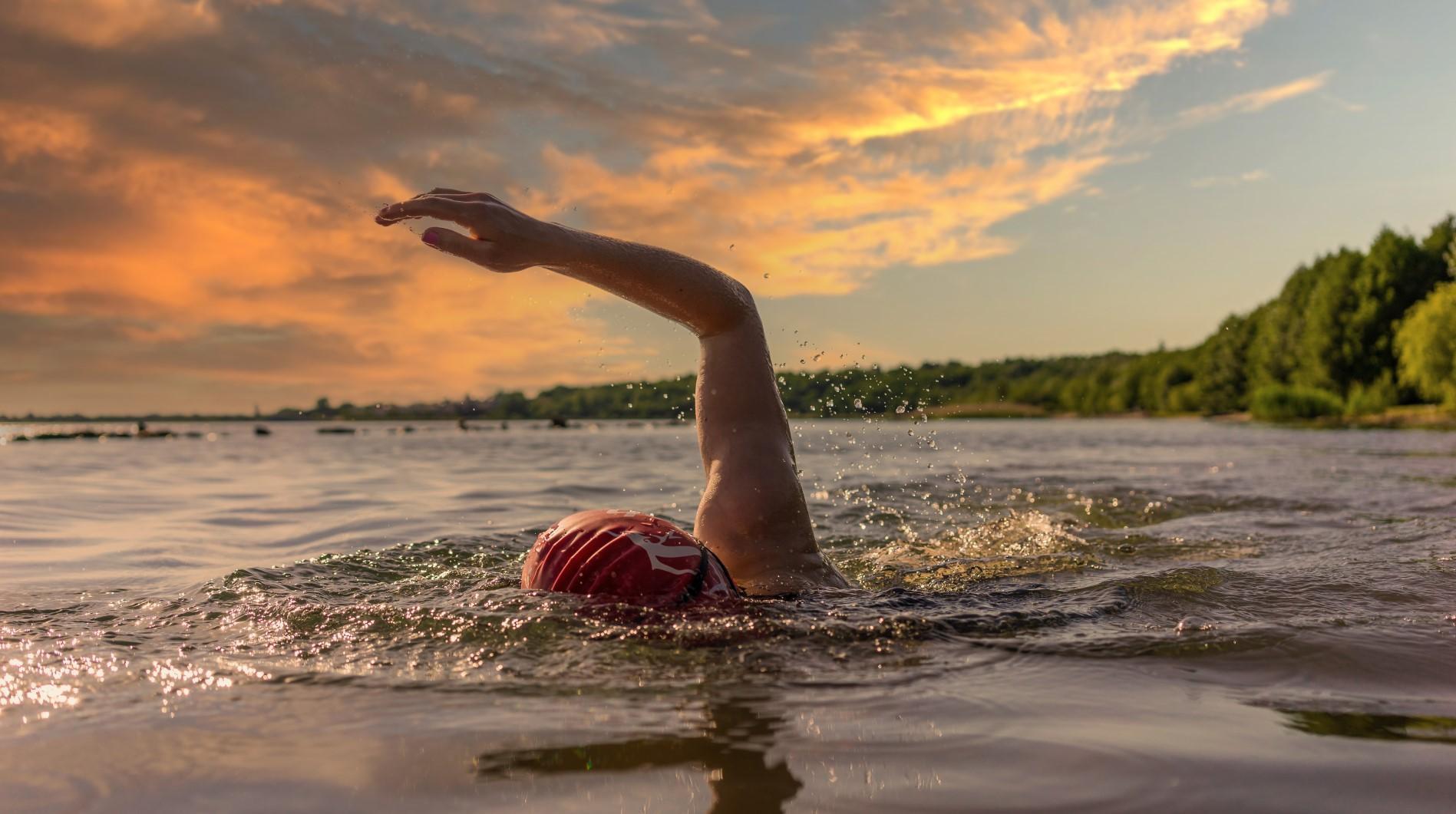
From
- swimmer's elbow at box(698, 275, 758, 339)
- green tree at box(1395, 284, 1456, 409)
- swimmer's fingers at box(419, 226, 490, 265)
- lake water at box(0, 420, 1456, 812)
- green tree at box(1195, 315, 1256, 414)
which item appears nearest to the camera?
lake water at box(0, 420, 1456, 812)

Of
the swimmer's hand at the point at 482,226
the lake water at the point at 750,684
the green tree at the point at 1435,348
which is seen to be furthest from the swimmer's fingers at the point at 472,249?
the green tree at the point at 1435,348

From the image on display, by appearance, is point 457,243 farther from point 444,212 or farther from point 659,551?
point 659,551

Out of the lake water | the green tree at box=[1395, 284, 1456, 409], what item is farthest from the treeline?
the lake water

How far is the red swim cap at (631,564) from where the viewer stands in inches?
148

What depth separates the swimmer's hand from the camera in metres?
3.79

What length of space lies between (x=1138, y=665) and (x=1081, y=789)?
1.32m

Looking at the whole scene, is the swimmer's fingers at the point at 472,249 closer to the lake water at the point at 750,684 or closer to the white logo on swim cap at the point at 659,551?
the white logo on swim cap at the point at 659,551

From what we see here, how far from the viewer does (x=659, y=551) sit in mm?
3809

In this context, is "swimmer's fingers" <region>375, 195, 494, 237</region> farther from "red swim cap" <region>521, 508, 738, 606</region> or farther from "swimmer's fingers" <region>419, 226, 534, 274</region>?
"red swim cap" <region>521, 508, 738, 606</region>

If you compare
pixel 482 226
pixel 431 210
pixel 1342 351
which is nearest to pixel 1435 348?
pixel 1342 351

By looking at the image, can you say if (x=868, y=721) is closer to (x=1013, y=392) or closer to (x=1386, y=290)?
(x=1386, y=290)

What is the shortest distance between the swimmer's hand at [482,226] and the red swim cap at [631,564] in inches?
45.2

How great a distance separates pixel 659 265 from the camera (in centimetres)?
436

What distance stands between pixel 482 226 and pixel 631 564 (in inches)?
58.3
